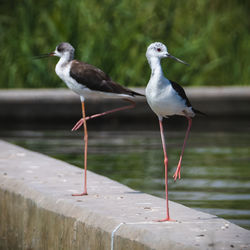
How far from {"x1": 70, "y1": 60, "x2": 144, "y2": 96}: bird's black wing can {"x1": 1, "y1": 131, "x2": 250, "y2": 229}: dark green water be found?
1.12 meters

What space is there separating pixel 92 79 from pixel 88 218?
1.68m

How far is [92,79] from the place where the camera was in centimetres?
745

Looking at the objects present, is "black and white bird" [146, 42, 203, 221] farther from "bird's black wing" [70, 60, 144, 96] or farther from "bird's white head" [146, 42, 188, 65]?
"bird's black wing" [70, 60, 144, 96]

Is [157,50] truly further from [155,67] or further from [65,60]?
[65,60]

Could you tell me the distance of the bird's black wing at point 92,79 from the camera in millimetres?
7410

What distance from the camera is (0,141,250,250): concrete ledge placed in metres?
5.29

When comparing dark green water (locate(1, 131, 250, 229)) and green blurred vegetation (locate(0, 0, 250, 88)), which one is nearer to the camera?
dark green water (locate(1, 131, 250, 229))

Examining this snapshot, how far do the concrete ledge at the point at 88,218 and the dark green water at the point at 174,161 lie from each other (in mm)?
919

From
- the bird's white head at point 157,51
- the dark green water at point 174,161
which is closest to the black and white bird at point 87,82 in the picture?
the dark green water at point 174,161

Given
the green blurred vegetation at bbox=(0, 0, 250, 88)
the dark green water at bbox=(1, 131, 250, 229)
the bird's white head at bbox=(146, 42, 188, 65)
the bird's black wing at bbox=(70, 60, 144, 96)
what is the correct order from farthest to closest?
the green blurred vegetation at bbox=(0, 0, 250, 88)
the dark green water at bbox=(1, 131, 250, 229)
the bird's black wing at bbox=(70, 60, 144, 96)
the bird's white head at bbox=(146, 42, 188, 65)

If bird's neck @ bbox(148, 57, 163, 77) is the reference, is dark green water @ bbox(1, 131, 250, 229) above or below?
below

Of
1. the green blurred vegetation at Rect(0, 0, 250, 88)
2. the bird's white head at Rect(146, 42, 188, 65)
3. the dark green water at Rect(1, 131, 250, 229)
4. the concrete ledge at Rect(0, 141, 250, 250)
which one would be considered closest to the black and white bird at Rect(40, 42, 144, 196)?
the concrete ledge at Rect(0, 141, 250, 250)

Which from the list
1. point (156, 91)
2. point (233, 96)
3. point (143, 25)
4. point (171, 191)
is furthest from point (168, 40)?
point (156, 91)

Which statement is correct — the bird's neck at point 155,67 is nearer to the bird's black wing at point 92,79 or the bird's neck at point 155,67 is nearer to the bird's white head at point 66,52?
the bird's black wing at point 92,79
